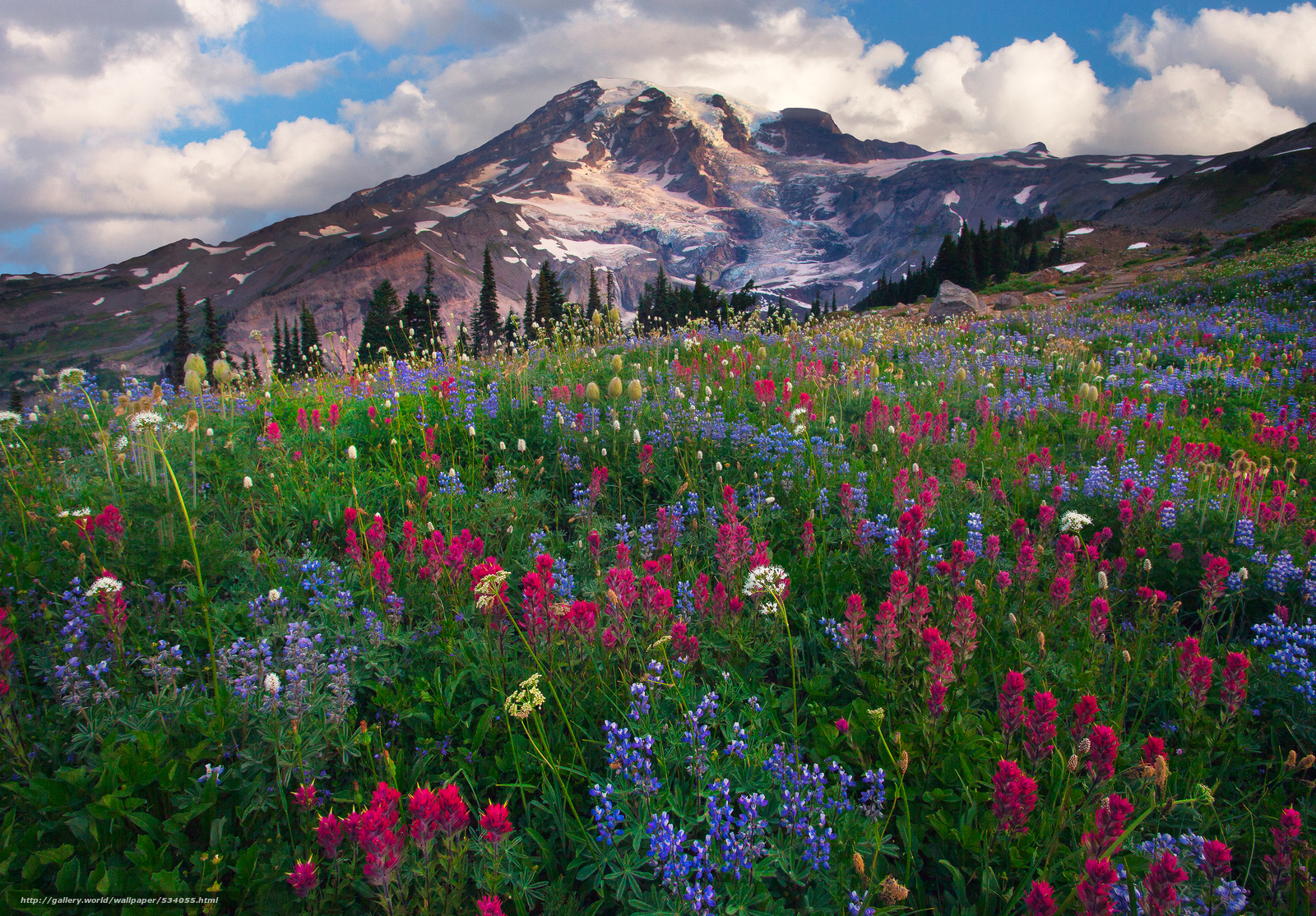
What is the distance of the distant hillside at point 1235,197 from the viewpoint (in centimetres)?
9264

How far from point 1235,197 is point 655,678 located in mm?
153725

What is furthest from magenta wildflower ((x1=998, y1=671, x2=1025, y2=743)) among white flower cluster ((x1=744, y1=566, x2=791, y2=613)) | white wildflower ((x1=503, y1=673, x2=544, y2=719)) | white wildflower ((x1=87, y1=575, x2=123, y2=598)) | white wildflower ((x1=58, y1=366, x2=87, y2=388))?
white wildflower ((x1=58, y1=366, x2=87, y2=388))

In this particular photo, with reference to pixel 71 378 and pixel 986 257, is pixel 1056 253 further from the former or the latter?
pixel 71 378

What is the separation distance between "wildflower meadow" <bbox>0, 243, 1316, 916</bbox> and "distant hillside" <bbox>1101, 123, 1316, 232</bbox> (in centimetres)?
11781

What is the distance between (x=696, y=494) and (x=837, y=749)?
7.70 ft

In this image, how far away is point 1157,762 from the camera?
1948 mm

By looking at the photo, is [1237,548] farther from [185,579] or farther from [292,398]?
[292,398]

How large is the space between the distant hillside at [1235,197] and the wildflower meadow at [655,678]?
118m

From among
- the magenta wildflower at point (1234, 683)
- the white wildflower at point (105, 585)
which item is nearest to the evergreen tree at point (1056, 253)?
the magenta wildflower at point (1234, 683)

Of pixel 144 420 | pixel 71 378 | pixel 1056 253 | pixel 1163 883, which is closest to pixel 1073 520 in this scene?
pixel 1163 883

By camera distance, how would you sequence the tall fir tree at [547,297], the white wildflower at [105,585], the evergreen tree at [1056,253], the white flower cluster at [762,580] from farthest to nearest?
the evergreen tree at [1056,253] → the tall fir tree at [547,297] → the white flower cluster at [762,580] → the white wildflower at [105,585]

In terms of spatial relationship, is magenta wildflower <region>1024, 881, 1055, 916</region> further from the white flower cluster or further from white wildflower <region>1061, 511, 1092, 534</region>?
white wildflower <region>1061, 511, 1092, 534</region>

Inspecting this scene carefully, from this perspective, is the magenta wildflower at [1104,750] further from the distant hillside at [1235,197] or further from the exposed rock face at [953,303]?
the distant hillside at [1235,197]

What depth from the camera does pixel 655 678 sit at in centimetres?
248
